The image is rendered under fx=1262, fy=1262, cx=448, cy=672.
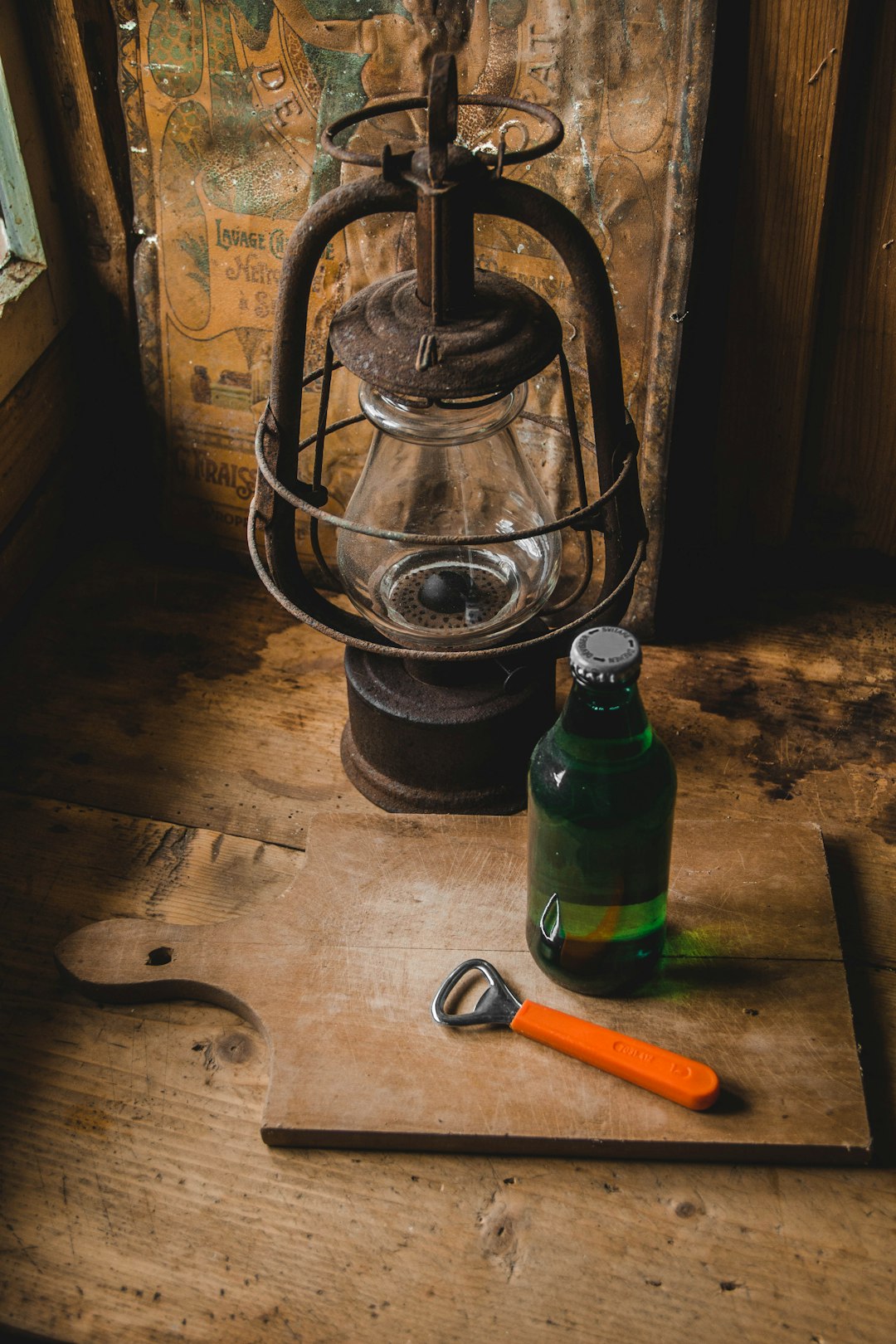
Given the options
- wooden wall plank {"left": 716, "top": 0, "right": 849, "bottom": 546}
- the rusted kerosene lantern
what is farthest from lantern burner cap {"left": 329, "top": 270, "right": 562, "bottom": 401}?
wooden wall plank {"left": 716, "top": 0, "right": 849, "bottom": 546}

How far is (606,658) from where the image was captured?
0.76 meters

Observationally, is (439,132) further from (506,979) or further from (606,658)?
A: (506,979)

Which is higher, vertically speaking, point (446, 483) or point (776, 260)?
point (776, 260)

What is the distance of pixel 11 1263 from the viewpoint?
2.64 ft

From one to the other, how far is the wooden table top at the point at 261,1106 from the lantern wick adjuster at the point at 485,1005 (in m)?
0.09

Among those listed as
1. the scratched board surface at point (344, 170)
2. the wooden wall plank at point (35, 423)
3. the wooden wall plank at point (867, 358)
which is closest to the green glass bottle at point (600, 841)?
the scratched board surface at point (344, 170)

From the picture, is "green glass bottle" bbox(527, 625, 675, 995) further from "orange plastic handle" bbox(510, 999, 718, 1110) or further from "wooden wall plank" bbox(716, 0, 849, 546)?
"wooden wall plank" bbox(716, 0, 849, 546)

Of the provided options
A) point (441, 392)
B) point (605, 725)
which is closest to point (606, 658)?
point (605, 725)

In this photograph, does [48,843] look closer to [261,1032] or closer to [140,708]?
[140,708]

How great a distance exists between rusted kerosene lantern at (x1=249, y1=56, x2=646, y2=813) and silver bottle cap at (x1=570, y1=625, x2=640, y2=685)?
13cm

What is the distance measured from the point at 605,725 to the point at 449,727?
0.24 m

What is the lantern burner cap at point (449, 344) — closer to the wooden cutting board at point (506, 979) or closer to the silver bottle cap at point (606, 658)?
the silver bottle cap at point (606, 658)

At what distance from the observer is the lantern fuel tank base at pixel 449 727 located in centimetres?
105

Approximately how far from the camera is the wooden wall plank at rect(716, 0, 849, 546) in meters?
1.07
